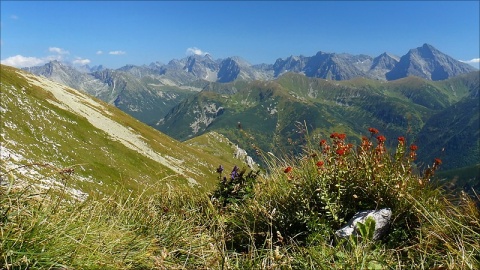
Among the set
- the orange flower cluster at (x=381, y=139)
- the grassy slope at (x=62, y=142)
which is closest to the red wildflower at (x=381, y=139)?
the orange flower cluster at (x=381, y=139)

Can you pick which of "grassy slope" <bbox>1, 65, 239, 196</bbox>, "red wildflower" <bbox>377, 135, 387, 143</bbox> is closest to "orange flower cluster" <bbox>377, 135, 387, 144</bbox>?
"red wildflower" <bbox>377, 135, 387, 143</bbox>

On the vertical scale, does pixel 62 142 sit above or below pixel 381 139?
below

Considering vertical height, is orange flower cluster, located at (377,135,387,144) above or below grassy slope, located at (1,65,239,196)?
above

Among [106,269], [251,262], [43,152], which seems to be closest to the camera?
[106,269]

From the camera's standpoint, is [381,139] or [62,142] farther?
[62,142]

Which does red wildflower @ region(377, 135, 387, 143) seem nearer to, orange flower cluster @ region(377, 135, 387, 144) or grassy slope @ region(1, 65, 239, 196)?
orange flower cluster @ region(377, 135, 387, 144)

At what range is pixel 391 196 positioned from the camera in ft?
20.6

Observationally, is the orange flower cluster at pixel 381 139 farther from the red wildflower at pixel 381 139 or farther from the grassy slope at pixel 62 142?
the grassy slope at pixel 62 142

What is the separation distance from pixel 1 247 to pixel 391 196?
5527 mm

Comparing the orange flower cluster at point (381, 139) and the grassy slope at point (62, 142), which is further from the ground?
the orange flower cluster at point (381, 139)

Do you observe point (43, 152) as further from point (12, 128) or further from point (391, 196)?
point (391, 196)

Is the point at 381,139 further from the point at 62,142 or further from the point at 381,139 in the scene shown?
the point at 62,142

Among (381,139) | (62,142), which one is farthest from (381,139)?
(62,142)

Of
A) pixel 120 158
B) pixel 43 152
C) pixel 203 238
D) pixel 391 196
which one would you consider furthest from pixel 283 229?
pixel 120 158
